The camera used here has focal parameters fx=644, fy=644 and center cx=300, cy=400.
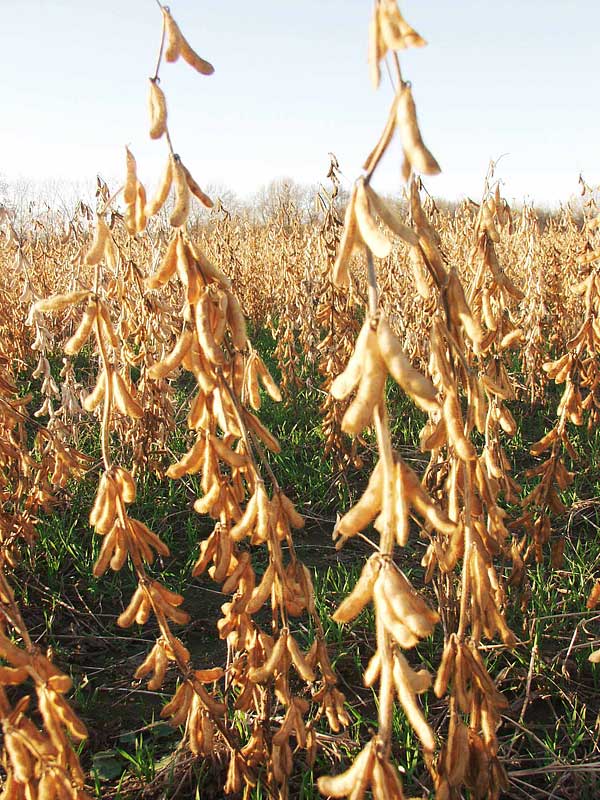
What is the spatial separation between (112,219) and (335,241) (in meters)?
1.55

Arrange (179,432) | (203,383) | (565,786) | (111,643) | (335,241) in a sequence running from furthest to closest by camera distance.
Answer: (179,432), (335,241), (111,643), (565,786), (203,383)

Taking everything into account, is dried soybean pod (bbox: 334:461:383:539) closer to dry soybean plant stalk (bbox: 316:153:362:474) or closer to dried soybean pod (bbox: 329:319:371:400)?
dried soybean pod (bbox: 329:319:371:400)

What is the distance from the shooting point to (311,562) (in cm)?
361

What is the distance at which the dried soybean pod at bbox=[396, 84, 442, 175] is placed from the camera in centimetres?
94

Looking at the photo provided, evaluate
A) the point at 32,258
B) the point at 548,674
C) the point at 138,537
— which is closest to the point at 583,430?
the point at 548,674

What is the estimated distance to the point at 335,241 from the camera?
464cm

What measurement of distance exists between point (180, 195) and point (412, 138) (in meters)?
0.48

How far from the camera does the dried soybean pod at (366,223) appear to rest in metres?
0.92

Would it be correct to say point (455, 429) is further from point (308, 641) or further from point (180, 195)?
point (308, 641)

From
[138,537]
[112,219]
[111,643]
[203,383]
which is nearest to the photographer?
[203,383]

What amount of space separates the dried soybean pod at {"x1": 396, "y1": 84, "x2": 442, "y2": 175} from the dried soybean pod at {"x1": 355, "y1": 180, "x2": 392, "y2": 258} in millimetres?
83

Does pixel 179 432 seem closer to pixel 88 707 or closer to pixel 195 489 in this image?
pixel 195 489

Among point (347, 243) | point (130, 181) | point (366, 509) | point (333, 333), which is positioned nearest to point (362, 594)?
point (366, 509)

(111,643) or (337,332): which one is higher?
(337,332)
